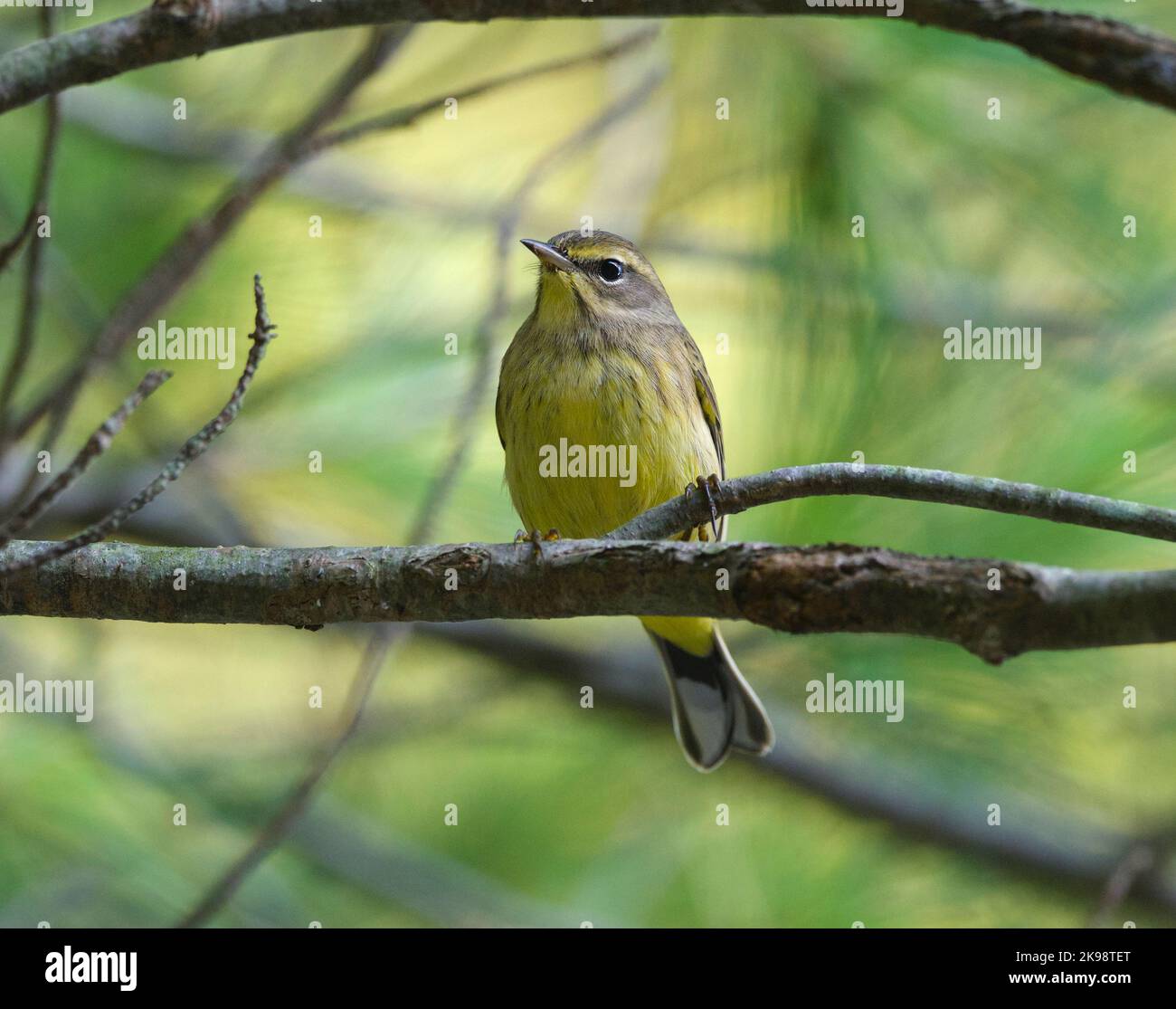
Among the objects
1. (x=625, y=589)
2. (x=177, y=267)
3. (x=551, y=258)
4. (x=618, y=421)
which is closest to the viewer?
(x=625, y=589)

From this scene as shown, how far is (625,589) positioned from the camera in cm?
214

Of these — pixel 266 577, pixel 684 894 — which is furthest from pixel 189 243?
pixel 684 894

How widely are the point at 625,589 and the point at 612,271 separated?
2421mm

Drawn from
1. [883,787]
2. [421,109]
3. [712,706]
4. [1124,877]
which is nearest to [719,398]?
[712,706]

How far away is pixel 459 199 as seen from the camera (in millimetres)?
4938

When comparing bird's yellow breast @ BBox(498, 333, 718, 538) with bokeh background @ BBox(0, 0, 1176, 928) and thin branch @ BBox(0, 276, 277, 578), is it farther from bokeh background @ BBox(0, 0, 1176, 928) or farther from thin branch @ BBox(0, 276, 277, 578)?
thin branch @ BBox(0, 276, 277, 578)

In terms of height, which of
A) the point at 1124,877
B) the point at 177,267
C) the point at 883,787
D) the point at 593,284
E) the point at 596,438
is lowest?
the point at 1124,877

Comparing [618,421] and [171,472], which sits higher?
[618,421]

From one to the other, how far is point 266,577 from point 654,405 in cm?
188

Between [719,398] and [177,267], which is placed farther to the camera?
[719,398]

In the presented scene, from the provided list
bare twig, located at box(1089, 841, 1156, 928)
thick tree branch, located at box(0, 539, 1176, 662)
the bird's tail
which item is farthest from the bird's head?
bare twig, located at box(1089, 841, 1156, 928)

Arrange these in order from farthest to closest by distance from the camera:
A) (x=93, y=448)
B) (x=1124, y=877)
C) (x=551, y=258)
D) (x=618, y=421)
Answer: (x=551, y=258)
(x=618, y=421)
(x=1124, y=877)
(x=93, y=448)

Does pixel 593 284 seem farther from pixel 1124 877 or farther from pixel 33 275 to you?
pixel 1124 877

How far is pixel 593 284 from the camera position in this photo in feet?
13.9
